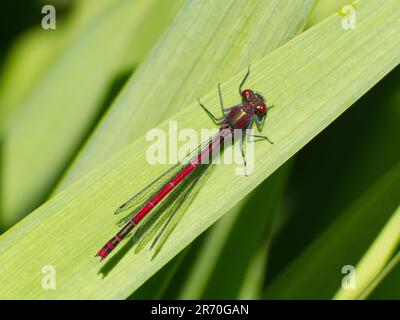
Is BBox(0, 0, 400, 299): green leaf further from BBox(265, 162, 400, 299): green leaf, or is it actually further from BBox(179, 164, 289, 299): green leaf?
BBox(265, 162, 400, 299): green leaf

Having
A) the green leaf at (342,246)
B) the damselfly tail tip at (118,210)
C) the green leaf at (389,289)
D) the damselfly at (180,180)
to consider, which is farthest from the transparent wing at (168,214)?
the green leaf at (389,289)

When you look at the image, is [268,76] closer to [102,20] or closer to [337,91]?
[337,91]

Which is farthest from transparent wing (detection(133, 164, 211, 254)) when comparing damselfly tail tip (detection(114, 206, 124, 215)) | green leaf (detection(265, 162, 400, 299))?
green leaf (detection(265, 162, 400, 299))

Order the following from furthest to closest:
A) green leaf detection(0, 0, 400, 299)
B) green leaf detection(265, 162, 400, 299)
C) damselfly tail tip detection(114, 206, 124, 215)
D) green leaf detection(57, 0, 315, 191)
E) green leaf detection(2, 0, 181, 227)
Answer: green leaf detection(2, 0, 181, 227), green leaf detection(265, 162, 400, 299), green leaf detection(57, 0, 315, 191), damselfly tail tip detection(114, 206, 124, 215), green leaf detection(0, 0, 400, 299)

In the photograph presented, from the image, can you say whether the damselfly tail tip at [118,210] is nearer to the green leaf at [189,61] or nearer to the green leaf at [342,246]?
the green leaf at [189,61]

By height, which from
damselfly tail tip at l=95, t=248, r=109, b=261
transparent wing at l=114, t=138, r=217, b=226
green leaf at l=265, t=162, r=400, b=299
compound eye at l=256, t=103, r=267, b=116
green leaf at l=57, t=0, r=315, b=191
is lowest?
green leaf at l=265, t=162, r=400, b=299

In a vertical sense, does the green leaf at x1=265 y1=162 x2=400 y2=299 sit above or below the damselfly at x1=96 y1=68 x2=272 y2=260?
below

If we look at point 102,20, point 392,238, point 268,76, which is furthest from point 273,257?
point 102,20
